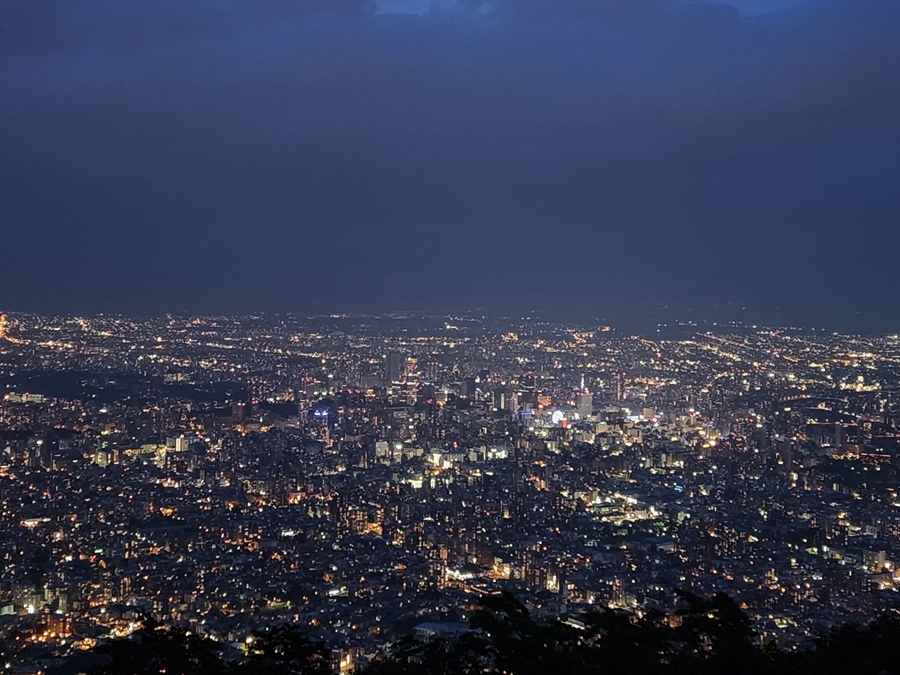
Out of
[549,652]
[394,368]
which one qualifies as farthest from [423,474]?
[549,652]

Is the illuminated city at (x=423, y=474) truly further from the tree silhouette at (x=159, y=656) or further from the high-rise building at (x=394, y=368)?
the tree silhouette at (x=159, y=656)

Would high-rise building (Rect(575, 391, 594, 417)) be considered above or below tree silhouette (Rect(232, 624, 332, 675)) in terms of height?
below

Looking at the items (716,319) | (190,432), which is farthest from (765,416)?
(190,432)

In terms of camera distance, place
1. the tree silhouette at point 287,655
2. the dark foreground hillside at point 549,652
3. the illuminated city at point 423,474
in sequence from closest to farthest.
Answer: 1. the dark foreground hillside at point 549,652
2. the tree silhouette at point 287,655
3. the illuminated city at point 423,474

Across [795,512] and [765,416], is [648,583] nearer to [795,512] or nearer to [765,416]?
[795,512]

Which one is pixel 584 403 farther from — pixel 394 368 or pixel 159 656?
pixel 159 656

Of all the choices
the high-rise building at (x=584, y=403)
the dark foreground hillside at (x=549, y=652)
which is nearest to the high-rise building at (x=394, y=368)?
the high-rise building at (x=584, y=403)

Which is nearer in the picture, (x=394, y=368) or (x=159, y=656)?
(x=159, y=656)

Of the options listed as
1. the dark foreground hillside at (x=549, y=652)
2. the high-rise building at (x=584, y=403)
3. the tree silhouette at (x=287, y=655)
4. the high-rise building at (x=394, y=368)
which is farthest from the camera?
the high-rise building at (x=394, y=368)

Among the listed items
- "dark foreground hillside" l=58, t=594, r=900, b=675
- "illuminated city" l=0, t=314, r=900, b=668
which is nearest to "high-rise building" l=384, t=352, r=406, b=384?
"illuminated city" l=0, t=314, r=900, b=668

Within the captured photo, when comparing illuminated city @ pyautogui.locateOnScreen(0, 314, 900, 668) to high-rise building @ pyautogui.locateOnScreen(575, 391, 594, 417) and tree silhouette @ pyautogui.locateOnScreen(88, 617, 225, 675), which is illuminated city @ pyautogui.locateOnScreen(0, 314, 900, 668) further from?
tree silhouette @ pyautogui.locateOnScreen(88, 617, 225, 675)

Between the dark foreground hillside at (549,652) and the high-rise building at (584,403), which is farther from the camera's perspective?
the high-rise building at (584,403)
